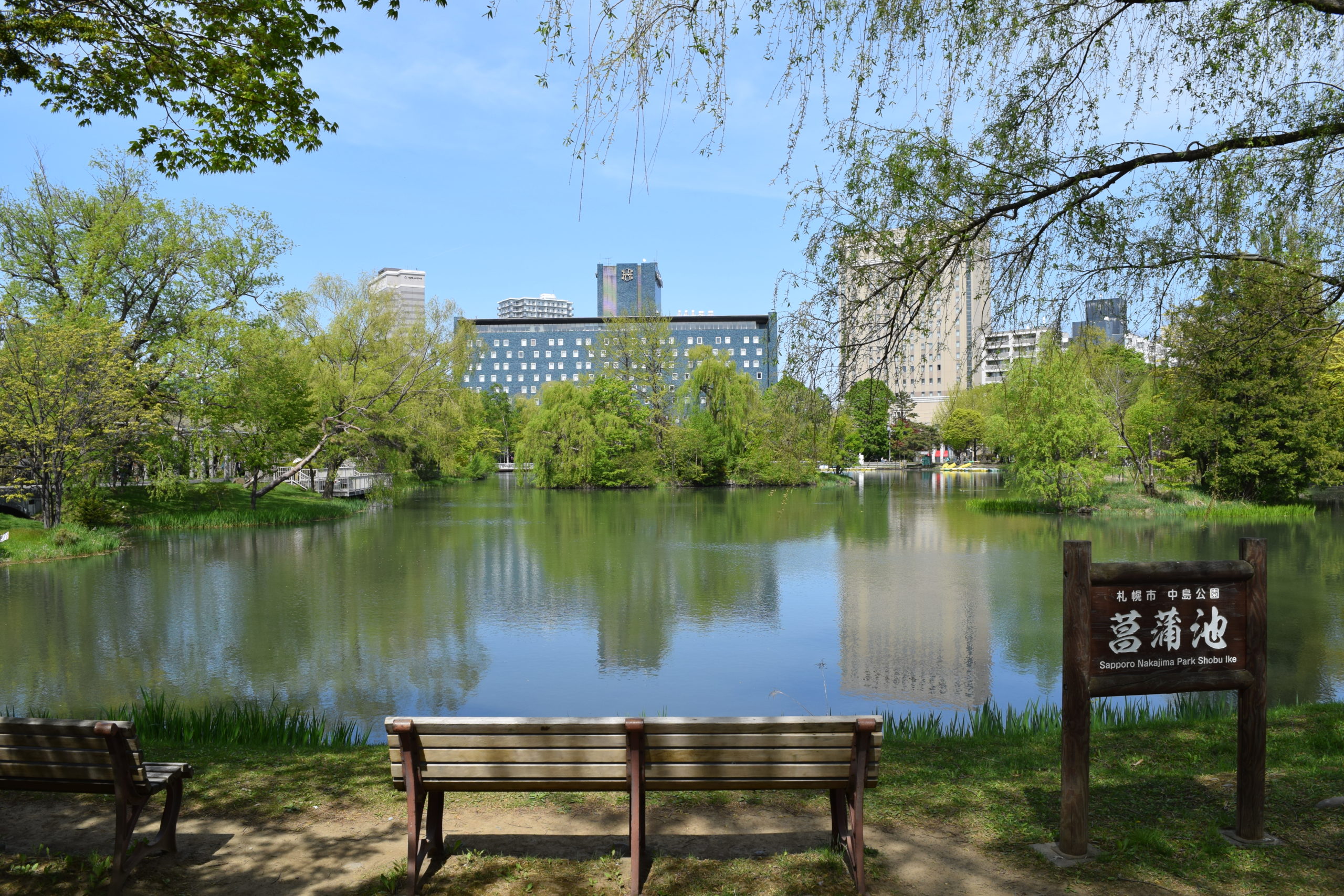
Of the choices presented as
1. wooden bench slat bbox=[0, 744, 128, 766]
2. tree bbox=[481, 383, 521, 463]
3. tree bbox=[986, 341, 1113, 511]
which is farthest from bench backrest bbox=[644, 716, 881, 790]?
tree bbox=[481, 383, 521, 463]

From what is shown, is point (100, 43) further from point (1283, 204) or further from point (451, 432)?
point (451, 432)

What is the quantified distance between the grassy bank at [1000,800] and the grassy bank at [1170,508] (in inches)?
867

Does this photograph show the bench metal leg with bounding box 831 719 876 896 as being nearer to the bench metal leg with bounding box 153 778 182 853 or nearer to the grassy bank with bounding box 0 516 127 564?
the bench metal leg with bounding box 153 778 182 853

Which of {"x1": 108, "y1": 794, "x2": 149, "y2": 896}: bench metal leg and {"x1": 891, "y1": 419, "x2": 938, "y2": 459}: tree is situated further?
{"x1": 891, "y1": 419, "x2": 938, "y2": 459}: tree

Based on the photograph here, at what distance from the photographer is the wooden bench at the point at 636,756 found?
321cm

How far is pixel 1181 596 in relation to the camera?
3596 mm

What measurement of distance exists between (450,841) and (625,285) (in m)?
112

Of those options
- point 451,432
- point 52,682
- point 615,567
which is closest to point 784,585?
point 615,567

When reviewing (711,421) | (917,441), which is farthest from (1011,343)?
(917,441)

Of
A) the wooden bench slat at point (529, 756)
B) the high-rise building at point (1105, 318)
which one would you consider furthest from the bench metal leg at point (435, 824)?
the high-rise building at point (1105, 318)

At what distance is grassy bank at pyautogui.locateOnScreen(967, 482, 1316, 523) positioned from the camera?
25.8m

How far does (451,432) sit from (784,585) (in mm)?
20019

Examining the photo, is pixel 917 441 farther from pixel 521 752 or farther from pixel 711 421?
pixel 521 752

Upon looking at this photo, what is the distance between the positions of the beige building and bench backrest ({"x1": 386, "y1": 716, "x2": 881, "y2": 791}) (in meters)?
2.68
